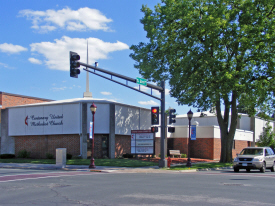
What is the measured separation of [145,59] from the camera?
29.1 meters

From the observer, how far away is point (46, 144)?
32531 mm

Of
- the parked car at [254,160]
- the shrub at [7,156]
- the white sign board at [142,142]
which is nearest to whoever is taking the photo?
the parked car at [254,160]

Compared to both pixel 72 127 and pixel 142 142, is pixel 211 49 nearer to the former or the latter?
pixel 142 142

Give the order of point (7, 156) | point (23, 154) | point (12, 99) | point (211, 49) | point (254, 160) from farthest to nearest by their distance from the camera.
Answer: point (12, 99) → point (7, 156) → point (23, 154) → point (211, 49) → point (254, 160)

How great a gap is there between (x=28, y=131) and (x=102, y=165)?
40.3 feet

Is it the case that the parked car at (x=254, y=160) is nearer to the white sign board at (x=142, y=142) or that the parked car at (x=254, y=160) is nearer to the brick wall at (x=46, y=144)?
the white sign board at (x=142, y=142)

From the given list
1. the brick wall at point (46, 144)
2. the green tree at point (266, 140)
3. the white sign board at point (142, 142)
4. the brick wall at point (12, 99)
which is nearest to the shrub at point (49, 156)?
the brick wall at point (46, 144)

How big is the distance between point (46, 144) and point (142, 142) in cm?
971

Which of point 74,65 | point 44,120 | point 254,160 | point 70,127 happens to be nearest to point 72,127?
point 70,127

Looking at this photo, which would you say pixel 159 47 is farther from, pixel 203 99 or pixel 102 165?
pixel 102 165

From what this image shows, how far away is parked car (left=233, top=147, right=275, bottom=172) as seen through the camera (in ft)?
68.2

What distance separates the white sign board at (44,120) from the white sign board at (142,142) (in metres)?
5.27

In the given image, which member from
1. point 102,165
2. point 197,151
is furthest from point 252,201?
point 197,151

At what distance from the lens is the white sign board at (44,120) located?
31047 millimetres
